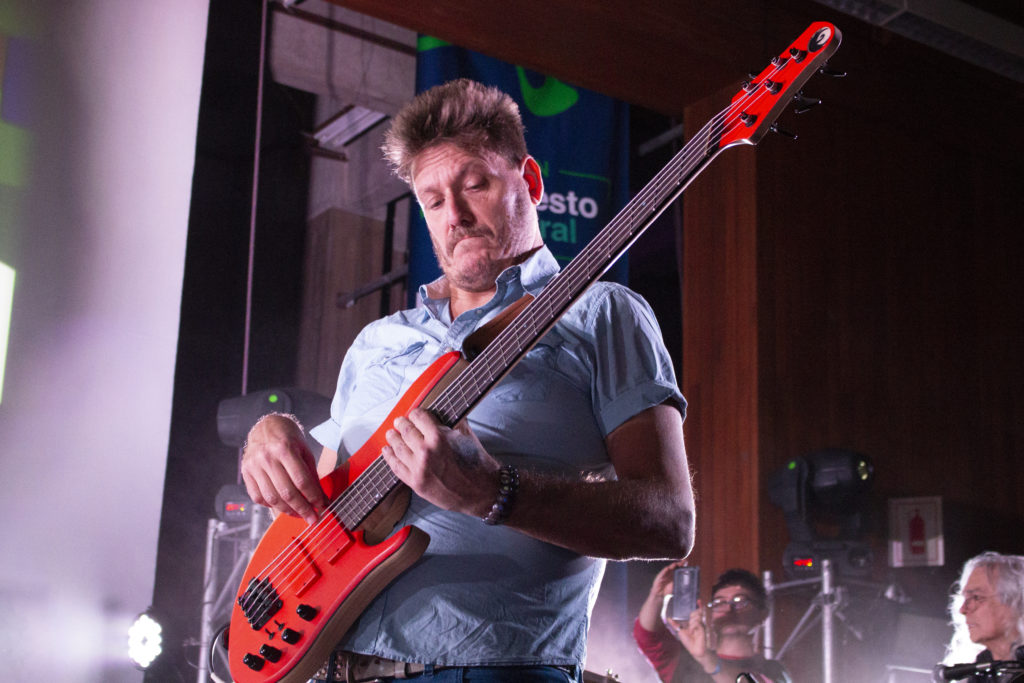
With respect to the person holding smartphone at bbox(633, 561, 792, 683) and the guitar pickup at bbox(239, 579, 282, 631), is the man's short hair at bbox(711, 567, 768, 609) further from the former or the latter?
the guitar pickup at bbox(239, 579, 282, 631)

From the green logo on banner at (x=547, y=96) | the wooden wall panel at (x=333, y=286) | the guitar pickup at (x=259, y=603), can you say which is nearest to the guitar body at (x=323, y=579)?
the guitar pickup at (x=259, y=603)

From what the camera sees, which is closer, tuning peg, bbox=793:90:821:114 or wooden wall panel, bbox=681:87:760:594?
tuning peg, bbox=793:90:821:114

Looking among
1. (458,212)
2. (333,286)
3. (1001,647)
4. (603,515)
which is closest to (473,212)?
(458,212)

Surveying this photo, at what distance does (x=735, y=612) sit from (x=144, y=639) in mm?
2005

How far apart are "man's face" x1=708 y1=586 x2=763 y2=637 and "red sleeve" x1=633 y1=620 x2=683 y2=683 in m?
0.17

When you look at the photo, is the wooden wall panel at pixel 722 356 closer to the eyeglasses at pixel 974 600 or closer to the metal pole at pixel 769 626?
the metal pole at pixel 769 626

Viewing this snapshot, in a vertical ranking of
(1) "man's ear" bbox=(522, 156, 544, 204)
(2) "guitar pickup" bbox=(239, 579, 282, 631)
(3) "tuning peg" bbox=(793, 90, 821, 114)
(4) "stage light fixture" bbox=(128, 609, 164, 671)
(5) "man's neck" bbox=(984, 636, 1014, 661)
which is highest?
(1) "man's ear" bbox=(522, 156, 544, 204)

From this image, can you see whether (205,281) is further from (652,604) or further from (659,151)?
(659,151)

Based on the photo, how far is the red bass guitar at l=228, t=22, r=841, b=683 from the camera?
120cm

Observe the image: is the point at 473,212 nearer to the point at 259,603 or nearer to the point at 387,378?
the point at 387,378

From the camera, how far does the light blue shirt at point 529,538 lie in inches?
45.8

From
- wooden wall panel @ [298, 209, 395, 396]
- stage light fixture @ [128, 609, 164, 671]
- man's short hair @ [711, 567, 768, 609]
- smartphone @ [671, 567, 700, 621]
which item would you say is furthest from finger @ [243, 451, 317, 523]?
wooden wall panel @ [298, 209, 395, 396]

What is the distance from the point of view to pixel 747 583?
3.50m

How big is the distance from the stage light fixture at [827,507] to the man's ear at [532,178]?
239cm
